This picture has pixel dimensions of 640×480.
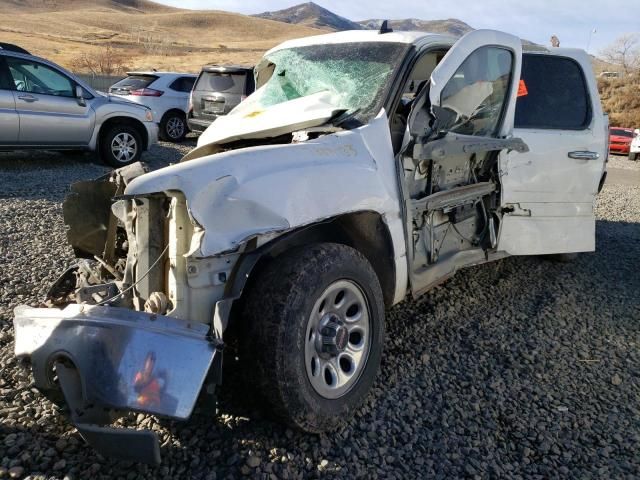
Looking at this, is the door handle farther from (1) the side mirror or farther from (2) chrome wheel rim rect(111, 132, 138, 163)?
(2) chrome wheel rim rect(111, 132, 138, 163)

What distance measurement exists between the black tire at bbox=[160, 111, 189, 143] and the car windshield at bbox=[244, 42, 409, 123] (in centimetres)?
Answer: 973

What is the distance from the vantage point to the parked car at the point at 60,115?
858 centimetres

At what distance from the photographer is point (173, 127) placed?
44.7 feet

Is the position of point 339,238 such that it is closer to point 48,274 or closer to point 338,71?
point 338,71

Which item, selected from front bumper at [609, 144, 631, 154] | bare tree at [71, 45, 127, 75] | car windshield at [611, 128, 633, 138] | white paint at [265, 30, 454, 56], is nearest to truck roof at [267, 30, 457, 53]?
white paint at [265, 30, 454, 56]

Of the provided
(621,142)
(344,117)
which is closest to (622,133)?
(621,142)

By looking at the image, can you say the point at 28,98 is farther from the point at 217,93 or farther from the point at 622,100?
the point at 622,100

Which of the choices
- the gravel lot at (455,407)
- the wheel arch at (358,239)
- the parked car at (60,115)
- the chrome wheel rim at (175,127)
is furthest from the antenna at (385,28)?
the chrome wheel rim at (175,127)

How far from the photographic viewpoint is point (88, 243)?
11.4 ft

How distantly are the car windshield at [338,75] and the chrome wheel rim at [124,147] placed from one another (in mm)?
6264

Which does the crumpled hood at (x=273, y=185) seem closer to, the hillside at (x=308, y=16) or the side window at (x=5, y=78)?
the side window at (x=5, y=78)

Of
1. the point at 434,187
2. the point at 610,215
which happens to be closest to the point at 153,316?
the point at 434,187

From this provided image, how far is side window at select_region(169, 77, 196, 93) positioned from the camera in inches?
532

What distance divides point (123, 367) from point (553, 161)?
3.82 meters
